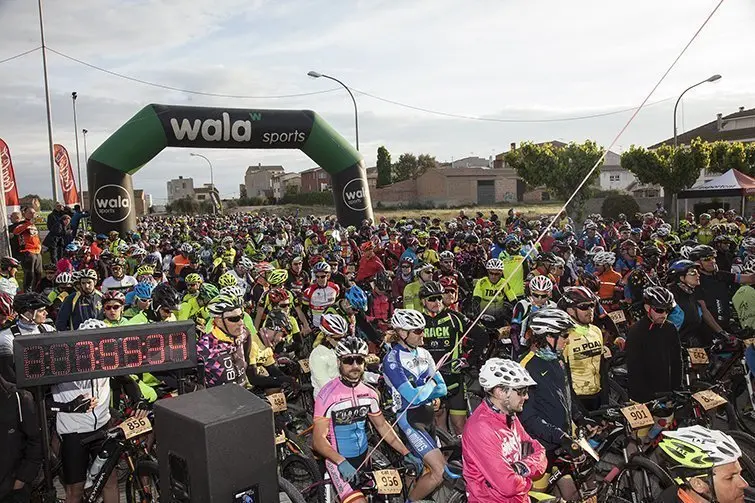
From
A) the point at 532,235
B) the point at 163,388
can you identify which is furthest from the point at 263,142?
the point at 163,388

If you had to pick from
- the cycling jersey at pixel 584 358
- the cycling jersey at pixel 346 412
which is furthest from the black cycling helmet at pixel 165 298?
the cycling jersey at pixel 584 358

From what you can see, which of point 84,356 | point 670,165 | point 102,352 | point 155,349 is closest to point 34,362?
point 84,356

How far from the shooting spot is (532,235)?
54.3 feet

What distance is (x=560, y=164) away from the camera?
42.6m

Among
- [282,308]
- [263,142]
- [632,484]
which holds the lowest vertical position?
[632,484]

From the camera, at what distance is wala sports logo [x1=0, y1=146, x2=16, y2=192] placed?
1766 centimetres

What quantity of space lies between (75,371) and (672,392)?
16.9 ft

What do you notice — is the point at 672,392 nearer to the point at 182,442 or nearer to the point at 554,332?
the point at 554,332

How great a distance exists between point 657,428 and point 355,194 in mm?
19536

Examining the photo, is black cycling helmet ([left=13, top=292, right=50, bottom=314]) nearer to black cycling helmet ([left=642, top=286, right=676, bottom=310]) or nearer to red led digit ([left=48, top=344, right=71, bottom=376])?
red led digit ([left=48, top=344, right=71, bottom=376])

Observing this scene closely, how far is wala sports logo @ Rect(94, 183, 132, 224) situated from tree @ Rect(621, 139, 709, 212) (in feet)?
101

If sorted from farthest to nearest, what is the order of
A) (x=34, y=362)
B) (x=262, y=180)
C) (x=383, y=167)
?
1. (x=262, y=180)
2. (x=383, y=167)
3. (x=34, y=362)

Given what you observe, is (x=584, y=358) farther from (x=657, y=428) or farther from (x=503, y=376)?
(x=503, y=376)

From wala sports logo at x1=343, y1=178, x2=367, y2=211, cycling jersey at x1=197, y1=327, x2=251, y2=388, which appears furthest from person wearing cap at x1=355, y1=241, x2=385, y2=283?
wala sports logo at x1=343, y1=178, x2=367, y2=211
